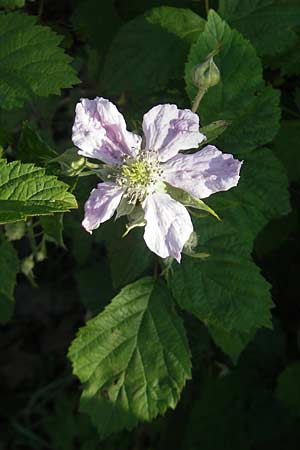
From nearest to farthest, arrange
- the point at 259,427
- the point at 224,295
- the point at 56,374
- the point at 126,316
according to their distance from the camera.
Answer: the point at 224,295, the point at 126,316, the point at 259,427, the point at 56,374

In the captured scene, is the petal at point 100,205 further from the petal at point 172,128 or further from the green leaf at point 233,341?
the green leaf at point 233,341

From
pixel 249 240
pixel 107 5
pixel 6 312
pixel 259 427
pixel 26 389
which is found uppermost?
pixel 107 5

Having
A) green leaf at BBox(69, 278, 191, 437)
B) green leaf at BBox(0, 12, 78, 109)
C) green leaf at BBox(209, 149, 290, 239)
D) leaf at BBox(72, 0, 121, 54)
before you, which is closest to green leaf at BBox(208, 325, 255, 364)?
green leaf at BBox(69, 278, 191, 437)

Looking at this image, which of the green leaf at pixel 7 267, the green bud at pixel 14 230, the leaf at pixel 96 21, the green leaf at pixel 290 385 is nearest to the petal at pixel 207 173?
the green bud at pixel 14 230

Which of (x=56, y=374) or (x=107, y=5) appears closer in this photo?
(x=107, y=5)

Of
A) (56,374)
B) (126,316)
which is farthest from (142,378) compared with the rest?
(56,374)

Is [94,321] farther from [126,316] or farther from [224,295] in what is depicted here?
[224,295]

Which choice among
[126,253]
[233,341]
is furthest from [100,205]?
[233,341]
